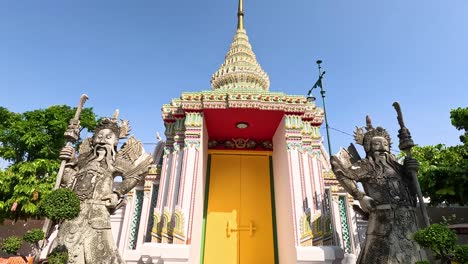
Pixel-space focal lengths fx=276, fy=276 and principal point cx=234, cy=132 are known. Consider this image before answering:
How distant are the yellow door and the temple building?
A: 32 millimetres

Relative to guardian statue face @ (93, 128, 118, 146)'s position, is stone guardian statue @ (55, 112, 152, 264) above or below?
below

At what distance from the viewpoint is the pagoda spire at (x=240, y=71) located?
11109 mm

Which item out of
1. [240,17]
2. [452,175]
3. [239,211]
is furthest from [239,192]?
[240,17]

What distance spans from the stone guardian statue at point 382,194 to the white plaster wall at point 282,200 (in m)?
1.79

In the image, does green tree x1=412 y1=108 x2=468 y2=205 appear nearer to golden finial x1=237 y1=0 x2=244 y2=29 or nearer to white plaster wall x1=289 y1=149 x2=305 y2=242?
white plaster wall x1=289 y1=149 x2=305 y2=242

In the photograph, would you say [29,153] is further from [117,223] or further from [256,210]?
[256,210]

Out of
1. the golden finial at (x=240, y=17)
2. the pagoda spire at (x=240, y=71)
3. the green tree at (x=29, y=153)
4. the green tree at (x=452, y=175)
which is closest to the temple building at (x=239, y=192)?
the pagoda spire at (x=240, y=71)

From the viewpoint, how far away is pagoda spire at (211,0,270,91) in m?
11.1

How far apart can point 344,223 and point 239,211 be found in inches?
132

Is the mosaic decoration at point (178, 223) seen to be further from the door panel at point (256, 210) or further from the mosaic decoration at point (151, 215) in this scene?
the door panel at point (256, 210)

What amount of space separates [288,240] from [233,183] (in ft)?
9.60

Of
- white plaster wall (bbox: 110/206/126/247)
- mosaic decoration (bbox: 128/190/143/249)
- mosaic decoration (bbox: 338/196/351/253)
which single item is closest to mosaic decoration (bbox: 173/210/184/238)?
mosaic decoration (bbox: 128/190/143/249)

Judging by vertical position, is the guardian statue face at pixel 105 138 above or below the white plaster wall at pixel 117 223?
above

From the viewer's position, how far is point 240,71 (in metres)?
11.2
